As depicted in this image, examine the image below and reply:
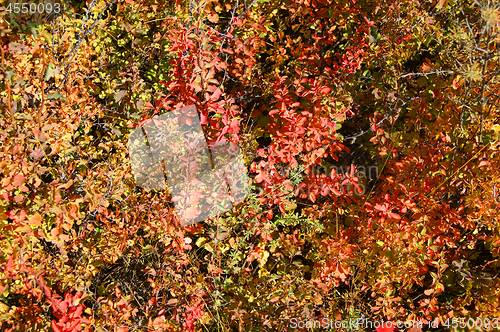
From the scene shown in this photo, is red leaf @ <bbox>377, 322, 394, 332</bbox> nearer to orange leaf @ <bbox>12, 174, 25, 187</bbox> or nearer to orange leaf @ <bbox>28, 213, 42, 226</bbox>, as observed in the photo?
orange leaf @ <bbox>28, 213, 42, 226</bbox>

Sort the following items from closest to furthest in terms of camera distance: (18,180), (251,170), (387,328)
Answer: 1. (18,180)
2. (387,328)
3. (251,170)

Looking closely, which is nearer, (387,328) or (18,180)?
(18,180)

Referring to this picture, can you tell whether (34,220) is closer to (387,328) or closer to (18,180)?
(18,180)

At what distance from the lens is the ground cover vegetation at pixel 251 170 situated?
5.67 ft

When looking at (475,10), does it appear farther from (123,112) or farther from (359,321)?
(123,112)

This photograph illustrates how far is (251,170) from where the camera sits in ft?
6.84

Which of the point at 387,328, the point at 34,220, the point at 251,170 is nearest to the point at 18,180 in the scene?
the point at 34,220

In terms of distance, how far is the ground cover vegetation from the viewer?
1.73 meters

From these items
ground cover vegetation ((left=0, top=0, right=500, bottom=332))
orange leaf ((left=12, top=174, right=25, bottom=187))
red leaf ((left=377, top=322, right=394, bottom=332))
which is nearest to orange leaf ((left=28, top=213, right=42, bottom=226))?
ground cover vegetation ((left=0, top=0, right=500, bottom=332))

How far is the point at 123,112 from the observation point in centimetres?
212

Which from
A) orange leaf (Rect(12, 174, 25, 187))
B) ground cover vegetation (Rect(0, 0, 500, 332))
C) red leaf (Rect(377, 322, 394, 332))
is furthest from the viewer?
Result: red leaf (Rect(377, 322, 394, 332))

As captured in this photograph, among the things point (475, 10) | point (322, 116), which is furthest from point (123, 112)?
point (475, 10)

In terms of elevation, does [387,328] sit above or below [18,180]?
below

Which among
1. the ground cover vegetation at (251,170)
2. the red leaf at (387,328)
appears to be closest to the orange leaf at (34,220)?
the ground cover vegetation at (251,170)
